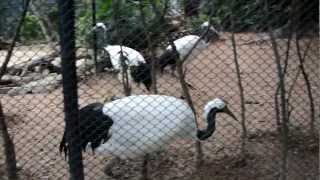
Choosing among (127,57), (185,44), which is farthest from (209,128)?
(185,44)

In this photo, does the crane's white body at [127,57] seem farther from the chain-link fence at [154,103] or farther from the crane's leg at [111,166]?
the crane's leg at [111,166]

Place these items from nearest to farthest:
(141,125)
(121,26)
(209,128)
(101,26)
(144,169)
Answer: (141,125)
(144,169)
(209,128)
(121,26)
(101,26)

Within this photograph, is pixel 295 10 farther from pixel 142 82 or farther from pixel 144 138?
pixel 142 82

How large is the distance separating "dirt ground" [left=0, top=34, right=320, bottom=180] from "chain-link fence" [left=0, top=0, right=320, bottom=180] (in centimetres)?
1

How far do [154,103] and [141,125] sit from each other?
17cm

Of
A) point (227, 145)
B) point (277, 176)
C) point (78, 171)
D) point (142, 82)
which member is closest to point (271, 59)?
point (142, 82)

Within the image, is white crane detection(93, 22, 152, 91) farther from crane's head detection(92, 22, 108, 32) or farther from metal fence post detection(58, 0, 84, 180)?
metal fence post detection(58, 0, 84, 180)

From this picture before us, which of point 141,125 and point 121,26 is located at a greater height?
point 121,26

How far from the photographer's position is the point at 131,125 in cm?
317

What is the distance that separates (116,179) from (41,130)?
1041 millimetres

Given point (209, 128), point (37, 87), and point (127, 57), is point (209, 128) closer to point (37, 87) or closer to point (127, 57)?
point (127, 57)

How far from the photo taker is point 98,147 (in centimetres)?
323

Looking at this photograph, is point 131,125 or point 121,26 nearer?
point 131,125

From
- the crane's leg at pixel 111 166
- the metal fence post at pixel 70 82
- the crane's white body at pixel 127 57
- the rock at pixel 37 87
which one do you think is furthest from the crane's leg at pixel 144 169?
the rock at pixel 37 87
